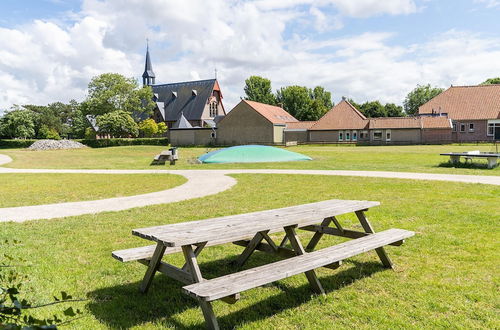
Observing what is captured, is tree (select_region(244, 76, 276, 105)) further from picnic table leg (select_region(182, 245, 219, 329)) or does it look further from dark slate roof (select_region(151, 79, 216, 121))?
picnic table leg (select_region(182, 245, 219, 329))

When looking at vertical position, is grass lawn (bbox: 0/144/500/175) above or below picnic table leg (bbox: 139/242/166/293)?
below

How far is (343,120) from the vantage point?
59344mm

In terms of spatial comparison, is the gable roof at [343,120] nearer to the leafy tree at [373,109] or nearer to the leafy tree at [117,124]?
the leafy tree at [117,124]

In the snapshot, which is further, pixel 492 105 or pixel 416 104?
pixel 416 104

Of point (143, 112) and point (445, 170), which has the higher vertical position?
point (143, 112)

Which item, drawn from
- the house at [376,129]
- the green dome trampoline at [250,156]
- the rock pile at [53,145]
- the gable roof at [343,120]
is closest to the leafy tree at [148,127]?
the rock pile at [53,145]

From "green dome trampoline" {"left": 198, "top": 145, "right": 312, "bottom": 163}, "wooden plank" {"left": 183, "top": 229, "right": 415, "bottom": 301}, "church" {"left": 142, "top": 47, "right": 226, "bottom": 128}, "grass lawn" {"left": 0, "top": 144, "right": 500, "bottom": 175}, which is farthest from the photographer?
"church" {"left": 142, "top": 47, "right": 226, "bottom": 128}

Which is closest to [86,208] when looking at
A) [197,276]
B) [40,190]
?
[40,190]

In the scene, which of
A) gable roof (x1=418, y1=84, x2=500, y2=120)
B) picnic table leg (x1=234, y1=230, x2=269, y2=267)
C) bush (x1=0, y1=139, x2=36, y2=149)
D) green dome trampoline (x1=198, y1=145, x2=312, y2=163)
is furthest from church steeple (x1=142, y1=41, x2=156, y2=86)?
picnic table leg (x1=234, y1=230, x2=269, y2=267)

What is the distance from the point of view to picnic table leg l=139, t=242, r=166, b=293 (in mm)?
4648

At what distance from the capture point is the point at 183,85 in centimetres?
8200

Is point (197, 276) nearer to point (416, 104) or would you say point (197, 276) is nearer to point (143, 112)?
point (143, 112)

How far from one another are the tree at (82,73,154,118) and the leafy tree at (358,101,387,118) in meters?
53.2

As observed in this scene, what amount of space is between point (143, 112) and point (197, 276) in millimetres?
77704
